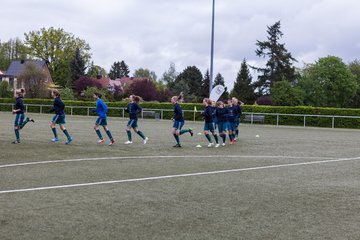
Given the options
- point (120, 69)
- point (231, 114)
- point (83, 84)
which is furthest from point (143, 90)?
point (120, 69)

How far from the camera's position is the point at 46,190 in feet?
25.3

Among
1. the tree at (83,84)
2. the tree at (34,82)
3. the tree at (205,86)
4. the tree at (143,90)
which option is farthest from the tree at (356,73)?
the tree at (34,82)

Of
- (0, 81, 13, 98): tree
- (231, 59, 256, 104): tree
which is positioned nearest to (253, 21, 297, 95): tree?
(231, 59, 256, 104): tree

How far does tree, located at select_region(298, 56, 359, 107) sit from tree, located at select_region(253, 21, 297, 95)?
362 cm

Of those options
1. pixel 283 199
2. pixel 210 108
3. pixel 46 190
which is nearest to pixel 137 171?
pixel 46 190

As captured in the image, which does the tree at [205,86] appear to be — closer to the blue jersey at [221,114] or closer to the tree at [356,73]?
the tree at [356,73]

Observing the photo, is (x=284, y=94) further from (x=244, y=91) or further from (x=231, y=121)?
(x=231, y=121)

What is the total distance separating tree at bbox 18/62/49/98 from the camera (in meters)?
62.6

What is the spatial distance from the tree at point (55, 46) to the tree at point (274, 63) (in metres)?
34.0

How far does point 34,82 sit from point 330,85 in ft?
157

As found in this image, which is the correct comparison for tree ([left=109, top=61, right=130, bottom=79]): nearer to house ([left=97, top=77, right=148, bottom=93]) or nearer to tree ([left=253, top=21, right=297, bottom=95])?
house ([left=97, top=77, right=148, bottom=93])

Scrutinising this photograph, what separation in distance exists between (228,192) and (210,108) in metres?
9.11

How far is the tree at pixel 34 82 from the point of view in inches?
2464

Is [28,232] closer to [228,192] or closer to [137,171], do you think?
[228,192]
